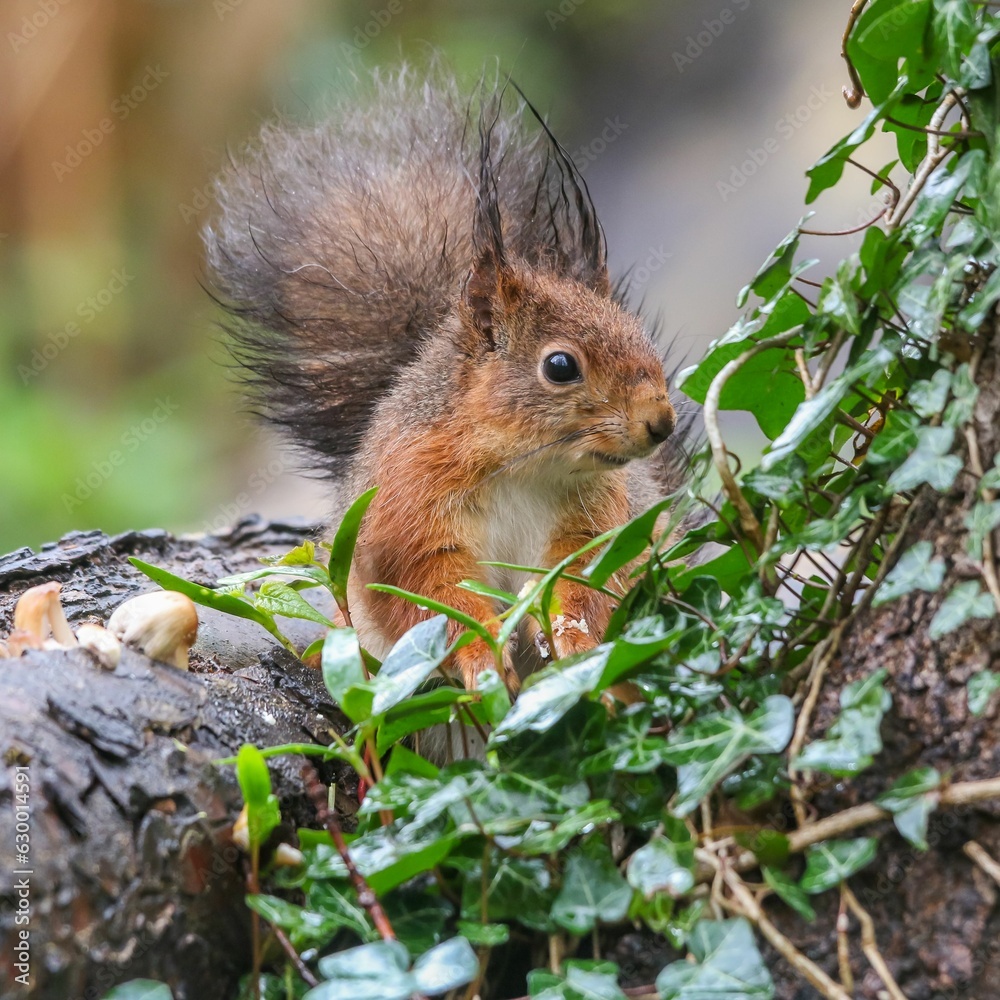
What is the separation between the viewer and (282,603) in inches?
62.2

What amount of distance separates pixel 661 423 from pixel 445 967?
1109mm

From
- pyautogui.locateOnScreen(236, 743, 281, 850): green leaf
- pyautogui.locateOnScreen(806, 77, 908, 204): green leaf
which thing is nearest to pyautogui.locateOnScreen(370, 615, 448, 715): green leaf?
pyautogui.locateOnScreen(236, 743, 281, 850): green leaf

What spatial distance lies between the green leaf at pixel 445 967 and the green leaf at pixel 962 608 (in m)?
0.46

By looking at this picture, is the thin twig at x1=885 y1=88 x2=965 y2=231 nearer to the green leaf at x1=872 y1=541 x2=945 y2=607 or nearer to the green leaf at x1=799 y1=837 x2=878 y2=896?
the green leaf at x1=872 y1=541 x2=945 y2=607

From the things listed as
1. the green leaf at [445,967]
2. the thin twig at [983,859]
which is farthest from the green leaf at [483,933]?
the thin twig at [983,859]

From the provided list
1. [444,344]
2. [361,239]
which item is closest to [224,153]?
[361,239]

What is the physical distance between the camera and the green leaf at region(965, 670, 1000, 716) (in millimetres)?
879

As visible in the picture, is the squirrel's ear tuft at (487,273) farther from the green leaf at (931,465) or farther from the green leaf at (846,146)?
the green leaf at (931,465)

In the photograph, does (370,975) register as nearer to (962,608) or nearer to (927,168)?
(962,608)

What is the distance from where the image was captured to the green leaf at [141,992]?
946 millimetres

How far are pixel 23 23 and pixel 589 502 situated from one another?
4.36m

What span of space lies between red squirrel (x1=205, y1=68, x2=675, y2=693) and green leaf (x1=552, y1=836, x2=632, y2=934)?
0.57 meters

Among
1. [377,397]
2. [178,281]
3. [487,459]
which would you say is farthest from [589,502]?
[178,281]

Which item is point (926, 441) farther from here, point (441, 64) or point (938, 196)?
point (441, 64)
